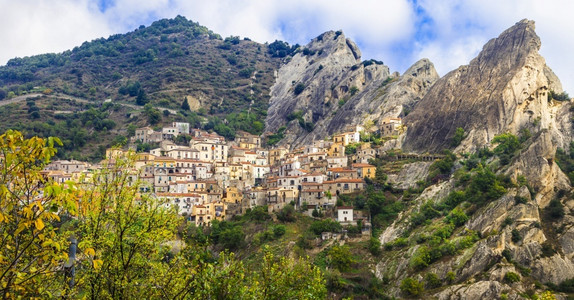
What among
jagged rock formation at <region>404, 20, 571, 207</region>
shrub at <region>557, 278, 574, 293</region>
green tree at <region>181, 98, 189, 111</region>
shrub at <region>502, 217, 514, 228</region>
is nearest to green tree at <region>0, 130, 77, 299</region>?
shrub at <region>557, 278, 574, 293</region>

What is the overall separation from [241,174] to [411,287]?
47720 mm

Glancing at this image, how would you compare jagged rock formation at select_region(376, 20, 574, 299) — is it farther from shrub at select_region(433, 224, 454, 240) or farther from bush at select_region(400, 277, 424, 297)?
shrub at select_region(433, 224, 454, 240)

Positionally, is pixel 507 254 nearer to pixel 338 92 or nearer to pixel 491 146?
pixel 491 146

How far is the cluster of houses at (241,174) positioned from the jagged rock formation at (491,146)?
1146 cm

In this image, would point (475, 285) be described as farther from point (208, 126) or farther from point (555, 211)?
point (208, 126)

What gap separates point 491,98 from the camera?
3401 inches

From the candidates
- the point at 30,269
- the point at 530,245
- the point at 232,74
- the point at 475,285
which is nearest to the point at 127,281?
the point at 30,269

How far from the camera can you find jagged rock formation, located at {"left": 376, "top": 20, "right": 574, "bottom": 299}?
50.8 metres

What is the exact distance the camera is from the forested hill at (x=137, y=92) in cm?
12238

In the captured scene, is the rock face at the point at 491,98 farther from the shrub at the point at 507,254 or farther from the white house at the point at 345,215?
A: the shrub at the point at 507,254

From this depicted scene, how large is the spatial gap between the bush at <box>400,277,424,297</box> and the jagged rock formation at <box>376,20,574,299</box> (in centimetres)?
142

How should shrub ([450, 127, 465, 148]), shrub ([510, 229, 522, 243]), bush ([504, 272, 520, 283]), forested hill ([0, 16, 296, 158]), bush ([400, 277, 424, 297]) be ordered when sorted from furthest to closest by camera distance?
forested hill ([0, 16, 296, 158]), shrub ([450, 127, 465, 148]), shrub ([510, 229, 522, 243]), bush ([400, 277, 424, 297]), bush ([504, 272, 520, 283])

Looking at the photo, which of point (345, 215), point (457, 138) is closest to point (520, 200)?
point (345, 215)

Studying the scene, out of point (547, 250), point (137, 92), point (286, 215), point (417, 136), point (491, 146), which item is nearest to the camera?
point (547, 250)
